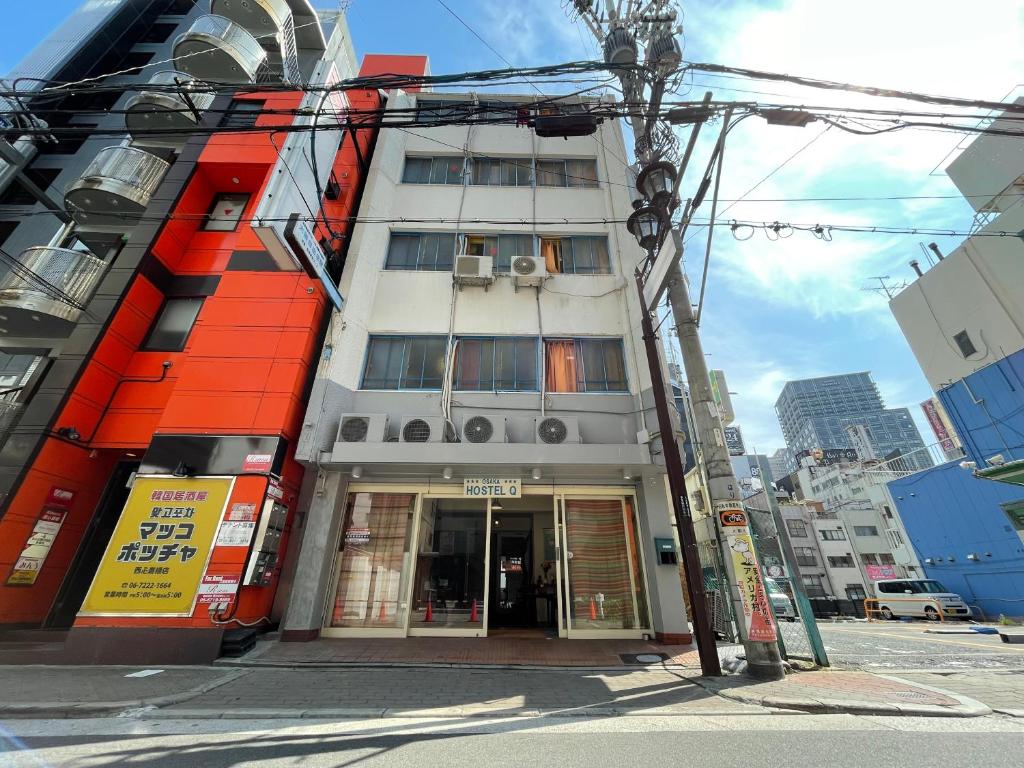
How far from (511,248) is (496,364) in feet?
13.8

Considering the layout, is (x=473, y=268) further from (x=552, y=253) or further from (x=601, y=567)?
(x=601, y=567)

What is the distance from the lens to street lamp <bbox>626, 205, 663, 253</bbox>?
7848mm

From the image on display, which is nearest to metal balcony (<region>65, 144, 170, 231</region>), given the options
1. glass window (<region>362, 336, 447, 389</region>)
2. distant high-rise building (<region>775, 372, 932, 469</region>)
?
glass window (<region>362, 336, 447, 389</region>)

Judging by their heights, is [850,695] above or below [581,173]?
below

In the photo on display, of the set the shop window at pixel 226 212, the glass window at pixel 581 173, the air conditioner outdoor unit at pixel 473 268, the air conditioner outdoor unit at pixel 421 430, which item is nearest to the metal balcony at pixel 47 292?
the shop window at pixel 226 212

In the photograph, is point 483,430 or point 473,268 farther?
point 473,268

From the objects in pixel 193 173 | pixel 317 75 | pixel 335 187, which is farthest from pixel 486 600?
pixel 193 173

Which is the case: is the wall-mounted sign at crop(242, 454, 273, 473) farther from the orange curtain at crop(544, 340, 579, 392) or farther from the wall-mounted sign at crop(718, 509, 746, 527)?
the wall-mounted sign at crop(718, 509, 746, 527)

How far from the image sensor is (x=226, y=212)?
1266cm

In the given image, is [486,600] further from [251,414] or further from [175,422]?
Result: [175,422]

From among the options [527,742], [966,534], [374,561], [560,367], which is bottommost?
[527,742]

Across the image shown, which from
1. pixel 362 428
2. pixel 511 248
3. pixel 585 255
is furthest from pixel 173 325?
pixel 585 255

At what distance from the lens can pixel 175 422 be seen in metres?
8.89

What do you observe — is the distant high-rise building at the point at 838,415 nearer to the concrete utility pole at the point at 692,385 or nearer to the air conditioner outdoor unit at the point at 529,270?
the air conditioner outdoor unit at the point at 529,270
